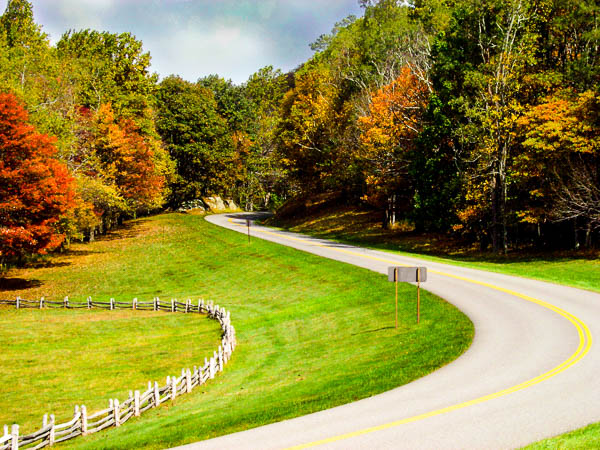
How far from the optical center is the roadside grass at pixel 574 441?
9.78 meters

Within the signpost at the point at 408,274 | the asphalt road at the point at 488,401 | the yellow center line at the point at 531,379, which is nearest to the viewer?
the asphalt road at the point at 488,401

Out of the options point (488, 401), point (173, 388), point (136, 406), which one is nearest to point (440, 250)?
point (173, 388)

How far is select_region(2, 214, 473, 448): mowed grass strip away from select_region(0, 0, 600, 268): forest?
6496mm

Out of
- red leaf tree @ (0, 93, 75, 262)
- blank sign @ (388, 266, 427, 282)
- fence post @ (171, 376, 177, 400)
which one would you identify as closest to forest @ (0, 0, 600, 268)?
red leaf tree @ (0, 93, 75, 262)

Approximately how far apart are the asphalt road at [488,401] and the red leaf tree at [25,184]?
32.5 m

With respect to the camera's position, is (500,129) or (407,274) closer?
(407,274)

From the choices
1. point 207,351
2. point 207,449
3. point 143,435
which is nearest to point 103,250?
point 207,351

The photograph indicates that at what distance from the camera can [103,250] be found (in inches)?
2274

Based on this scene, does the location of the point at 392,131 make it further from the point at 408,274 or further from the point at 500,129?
the point at 408,274

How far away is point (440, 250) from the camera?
155 feet

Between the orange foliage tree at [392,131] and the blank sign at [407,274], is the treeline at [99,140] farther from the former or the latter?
the blank sign at [407,274]

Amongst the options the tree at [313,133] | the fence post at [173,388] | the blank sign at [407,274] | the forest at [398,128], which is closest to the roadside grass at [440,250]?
the forest at [398,128]

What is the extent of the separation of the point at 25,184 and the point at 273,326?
23378mm

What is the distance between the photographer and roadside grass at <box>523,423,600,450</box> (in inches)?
385
